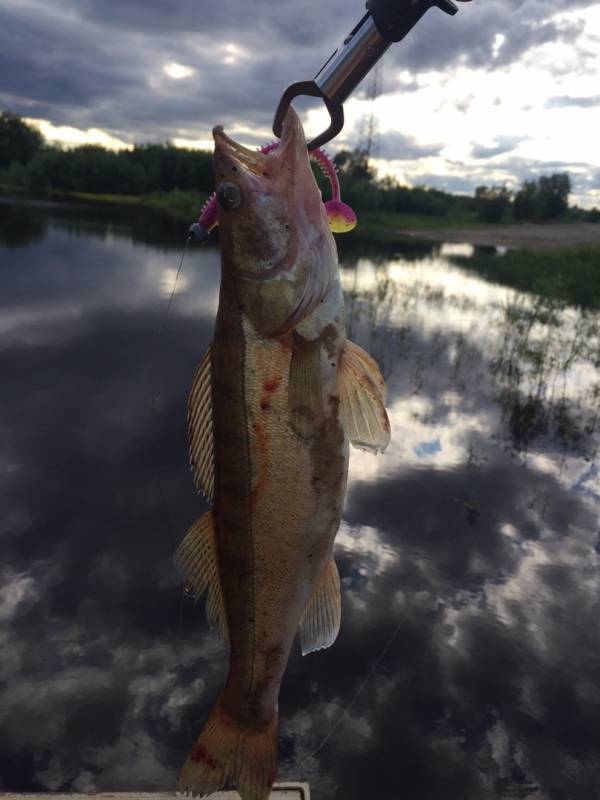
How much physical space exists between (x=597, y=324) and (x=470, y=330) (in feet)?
13.8

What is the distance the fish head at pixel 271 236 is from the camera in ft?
7.27

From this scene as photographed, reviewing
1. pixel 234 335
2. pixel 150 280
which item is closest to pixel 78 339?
pixel 150 280

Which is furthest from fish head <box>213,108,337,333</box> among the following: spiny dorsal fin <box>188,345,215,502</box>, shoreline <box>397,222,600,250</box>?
shoreline <box>397,222,600,250</box>

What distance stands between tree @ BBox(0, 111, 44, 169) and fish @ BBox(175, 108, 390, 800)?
112984 millimetres

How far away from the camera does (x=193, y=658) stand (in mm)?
5969

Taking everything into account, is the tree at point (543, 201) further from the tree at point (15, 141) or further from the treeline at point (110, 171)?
the tree at point (15, 141)

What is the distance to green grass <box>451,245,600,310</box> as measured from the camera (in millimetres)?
22766

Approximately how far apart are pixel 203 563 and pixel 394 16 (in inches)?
73.7

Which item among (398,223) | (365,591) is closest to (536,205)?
(398,223)

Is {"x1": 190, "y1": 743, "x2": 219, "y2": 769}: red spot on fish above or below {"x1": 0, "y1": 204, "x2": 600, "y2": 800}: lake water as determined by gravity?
above

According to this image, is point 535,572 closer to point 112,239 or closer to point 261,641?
point 261,641

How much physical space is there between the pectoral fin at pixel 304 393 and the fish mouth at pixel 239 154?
26.5 inches

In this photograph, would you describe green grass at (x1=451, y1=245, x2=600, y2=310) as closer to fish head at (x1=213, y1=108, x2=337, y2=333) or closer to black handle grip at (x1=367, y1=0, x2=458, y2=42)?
fish head at (x1=213, y1=108, x2=337, y2=333)

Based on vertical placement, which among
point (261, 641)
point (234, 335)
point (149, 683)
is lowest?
point (149, 683)
